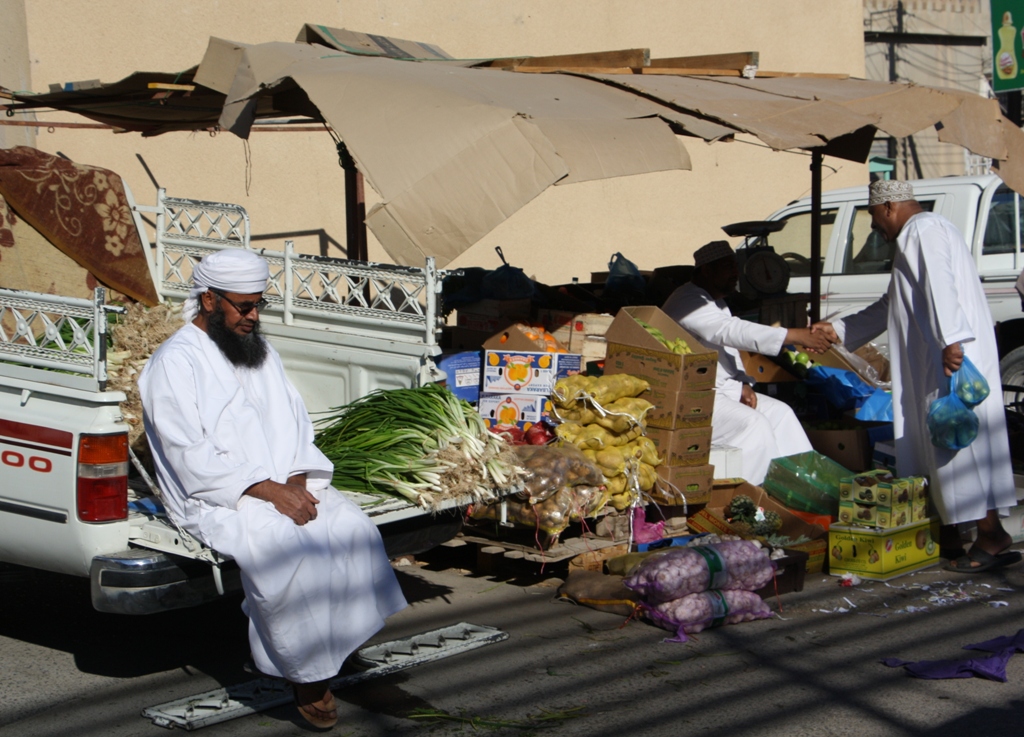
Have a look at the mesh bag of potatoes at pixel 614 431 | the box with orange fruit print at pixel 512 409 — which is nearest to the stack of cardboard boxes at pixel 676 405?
the mesh bag of potatoes at pixel 614 431

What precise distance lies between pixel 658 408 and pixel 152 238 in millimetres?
6089

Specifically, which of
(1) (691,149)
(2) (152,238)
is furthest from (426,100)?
(1) (691,149)

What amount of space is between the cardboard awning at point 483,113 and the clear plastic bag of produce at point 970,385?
145 cm

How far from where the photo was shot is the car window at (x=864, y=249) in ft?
31.3

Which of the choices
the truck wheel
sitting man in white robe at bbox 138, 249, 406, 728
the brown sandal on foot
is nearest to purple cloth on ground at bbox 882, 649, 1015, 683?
sitting man in white robe at bbox 138, 249, 406, 728

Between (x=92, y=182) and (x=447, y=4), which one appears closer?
(x=92, y=182)

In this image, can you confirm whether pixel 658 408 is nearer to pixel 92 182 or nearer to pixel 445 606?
pixel 445 606

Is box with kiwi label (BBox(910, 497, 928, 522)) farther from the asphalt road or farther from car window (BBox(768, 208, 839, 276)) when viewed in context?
car window (BBox(768, 208, 839, 276))

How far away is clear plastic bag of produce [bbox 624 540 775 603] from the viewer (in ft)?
16.4

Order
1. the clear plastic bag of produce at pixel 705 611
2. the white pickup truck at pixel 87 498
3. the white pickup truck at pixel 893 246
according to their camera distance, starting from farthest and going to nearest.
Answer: the white pickup truck at pixel 893 246 → the clear plastic bag of produce at pixel 705 611 → the white pickup truck at pixel 87 498

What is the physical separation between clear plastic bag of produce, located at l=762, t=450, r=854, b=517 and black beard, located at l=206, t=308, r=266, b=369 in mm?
3532

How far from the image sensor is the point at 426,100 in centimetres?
548

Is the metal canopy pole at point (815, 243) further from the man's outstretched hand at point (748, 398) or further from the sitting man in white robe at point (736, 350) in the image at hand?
the man's outstretched hand at point (748, 398)

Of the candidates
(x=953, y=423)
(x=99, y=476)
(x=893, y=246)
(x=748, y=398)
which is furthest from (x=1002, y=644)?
(x=893, y=246)
